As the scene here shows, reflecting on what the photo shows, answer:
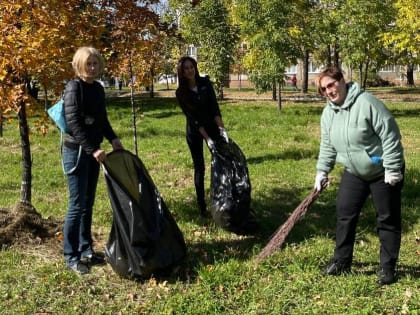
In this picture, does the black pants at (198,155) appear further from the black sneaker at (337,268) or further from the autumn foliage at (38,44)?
the black sneaker at (337,268)

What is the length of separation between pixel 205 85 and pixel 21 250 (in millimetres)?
2393

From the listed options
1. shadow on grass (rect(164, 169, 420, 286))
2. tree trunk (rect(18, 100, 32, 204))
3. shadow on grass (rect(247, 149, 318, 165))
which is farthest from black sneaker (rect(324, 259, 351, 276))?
shadow on grass (rect(247, 149, 318, 165))

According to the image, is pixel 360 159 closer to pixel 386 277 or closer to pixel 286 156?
pixel 386 277

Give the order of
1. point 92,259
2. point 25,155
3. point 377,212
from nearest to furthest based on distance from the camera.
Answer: point 377,212, point 92,259, point 25,155

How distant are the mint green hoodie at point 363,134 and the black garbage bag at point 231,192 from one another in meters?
1.34

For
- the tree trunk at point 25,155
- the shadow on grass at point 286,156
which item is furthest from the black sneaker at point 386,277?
the shadow on grass at point 286,156

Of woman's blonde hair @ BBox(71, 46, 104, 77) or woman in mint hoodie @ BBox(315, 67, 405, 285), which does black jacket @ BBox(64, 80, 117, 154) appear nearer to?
woman's blonde hair @ BBox(71, 46, 104, 77)

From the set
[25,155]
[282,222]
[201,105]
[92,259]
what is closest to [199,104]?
[201,105]

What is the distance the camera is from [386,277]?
3891 millimetres

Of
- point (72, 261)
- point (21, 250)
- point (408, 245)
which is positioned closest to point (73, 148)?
point (72, 261)

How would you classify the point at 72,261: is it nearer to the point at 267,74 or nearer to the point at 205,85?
the point at 205,85

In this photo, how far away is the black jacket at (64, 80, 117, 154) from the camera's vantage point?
3.94 meters

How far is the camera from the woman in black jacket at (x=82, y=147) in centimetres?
396

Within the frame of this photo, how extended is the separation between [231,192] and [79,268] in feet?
5.17
